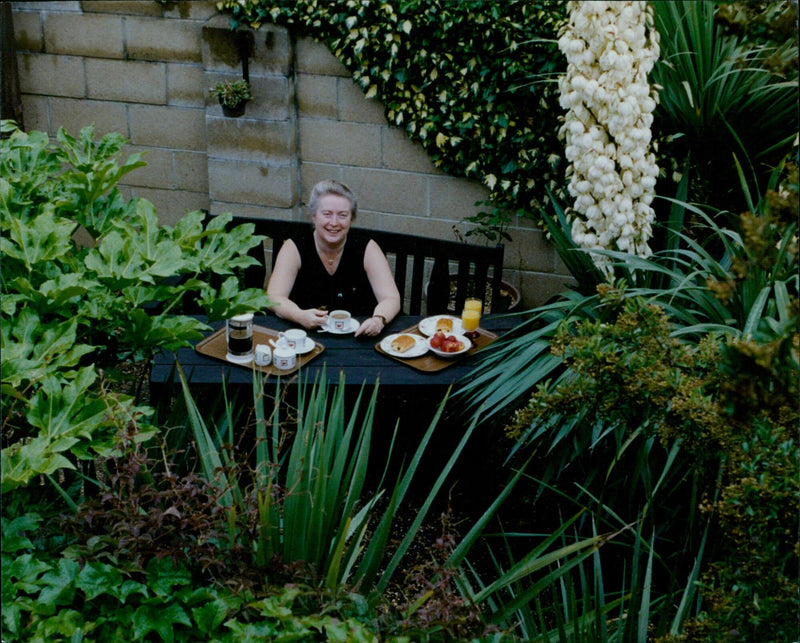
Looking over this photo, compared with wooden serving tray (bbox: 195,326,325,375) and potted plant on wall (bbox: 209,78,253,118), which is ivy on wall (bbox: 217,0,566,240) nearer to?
potted plant on wall (bbox: 209,78,253,118)

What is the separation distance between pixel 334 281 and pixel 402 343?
702mm

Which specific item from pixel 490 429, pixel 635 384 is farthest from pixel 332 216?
pixel 635 384

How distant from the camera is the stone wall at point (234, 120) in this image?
4445 mm

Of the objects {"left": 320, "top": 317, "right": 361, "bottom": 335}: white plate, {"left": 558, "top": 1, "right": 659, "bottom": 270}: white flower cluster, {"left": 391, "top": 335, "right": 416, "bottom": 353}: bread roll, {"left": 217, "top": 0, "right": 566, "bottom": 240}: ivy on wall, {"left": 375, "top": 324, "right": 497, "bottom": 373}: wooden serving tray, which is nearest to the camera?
{"left": 558, "top": 1, "right": 659, "bottom": 270}: white flower cluster

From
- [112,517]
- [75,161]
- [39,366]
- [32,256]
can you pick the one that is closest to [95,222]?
[75,161]

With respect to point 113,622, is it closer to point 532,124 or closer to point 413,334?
point 413,334

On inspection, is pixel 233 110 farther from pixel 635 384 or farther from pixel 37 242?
pixel 635 384

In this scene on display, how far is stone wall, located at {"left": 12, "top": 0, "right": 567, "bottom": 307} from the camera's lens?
175 inches

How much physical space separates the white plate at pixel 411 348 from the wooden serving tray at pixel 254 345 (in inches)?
8.9

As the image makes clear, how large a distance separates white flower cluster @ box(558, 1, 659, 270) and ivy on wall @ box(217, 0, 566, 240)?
4.21 feet

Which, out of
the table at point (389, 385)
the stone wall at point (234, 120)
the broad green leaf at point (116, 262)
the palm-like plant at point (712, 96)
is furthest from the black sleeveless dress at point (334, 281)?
the broad green leaf at point (116, 262)

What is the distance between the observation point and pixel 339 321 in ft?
10.4

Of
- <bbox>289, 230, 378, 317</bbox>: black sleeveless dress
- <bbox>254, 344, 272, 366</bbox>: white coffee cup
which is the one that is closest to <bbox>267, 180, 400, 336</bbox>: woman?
<bbox>289, 230, 378, 317</bbox>: black sleeveless dress

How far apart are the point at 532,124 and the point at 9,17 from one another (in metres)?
2.84
